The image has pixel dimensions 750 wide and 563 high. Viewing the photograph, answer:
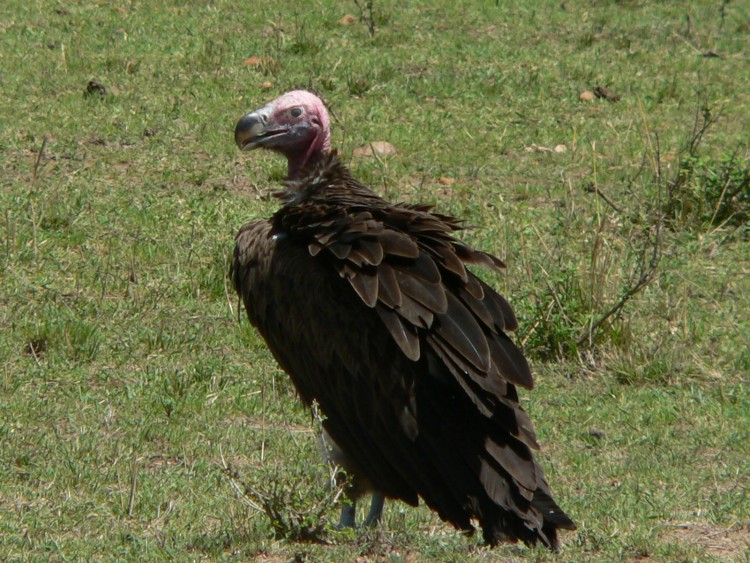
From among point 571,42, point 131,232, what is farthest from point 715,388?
point 571,42

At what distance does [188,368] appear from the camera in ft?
21.2

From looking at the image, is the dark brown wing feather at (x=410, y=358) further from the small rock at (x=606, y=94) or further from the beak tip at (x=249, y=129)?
the small rock at (x=606, y=94)

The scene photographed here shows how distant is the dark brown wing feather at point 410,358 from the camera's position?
4.55 m

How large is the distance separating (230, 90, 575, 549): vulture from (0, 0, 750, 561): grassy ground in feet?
0.65

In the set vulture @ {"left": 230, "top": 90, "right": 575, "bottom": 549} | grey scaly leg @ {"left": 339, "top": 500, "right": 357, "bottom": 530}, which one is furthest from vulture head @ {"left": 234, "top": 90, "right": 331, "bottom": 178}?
grey scaly leg @ {"left": 339, "top": 500, "right": 357, "bottom": 530}

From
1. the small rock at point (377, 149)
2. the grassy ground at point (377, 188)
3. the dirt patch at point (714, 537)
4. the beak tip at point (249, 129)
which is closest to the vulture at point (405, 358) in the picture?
the grassy ground at point (377, 188)

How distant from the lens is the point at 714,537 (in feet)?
16.8

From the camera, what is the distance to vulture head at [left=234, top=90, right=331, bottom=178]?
599 centimetres

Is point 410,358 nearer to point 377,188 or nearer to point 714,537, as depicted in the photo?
point 714,537

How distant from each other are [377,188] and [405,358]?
4.07 meters

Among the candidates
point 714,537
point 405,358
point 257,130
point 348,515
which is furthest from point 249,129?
point 714,537

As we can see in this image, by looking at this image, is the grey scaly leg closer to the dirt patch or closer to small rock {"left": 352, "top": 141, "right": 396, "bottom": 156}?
the dirt patch

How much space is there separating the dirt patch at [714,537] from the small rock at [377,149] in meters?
4.38

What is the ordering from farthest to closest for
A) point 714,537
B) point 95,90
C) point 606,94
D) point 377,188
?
point 606,94
point 95,90
point 377,188
point 714,537
